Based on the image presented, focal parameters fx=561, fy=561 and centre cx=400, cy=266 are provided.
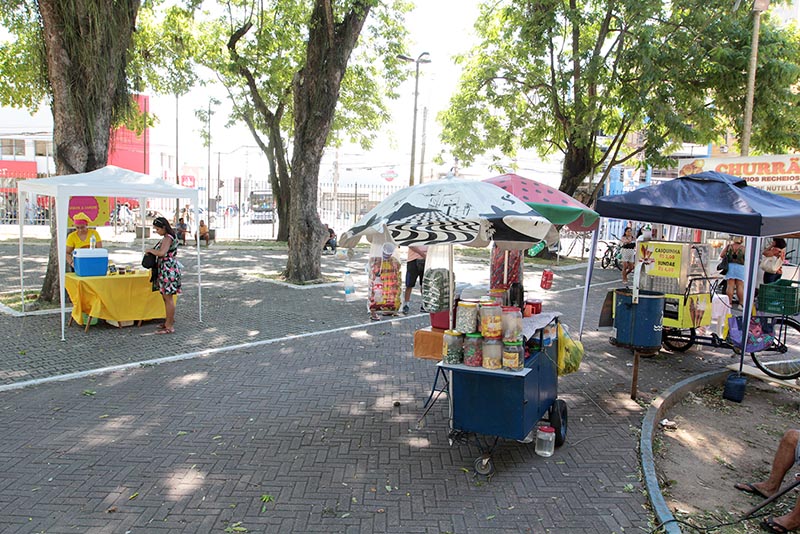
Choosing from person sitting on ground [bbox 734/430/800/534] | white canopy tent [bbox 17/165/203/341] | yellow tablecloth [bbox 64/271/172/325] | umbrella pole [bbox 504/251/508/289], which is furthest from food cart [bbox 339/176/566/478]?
yellow tablecloth [bbox 64/271/172/325]

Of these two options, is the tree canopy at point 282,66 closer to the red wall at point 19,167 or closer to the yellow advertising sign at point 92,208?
the yellow advertising sign at point 92,208

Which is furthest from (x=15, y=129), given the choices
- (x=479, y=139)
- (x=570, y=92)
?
(x=570, y=92)

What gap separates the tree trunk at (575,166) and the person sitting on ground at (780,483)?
53.8 feet

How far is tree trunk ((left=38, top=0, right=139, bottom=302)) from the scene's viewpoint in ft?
31.5

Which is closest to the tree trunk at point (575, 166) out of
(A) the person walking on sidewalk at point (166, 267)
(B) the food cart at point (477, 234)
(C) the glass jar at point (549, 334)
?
(A) the person walking on sidewalk at point (166, 267)

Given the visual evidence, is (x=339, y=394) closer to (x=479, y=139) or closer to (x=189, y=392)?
(x=189, y=392)

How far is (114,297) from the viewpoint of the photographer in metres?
8.52

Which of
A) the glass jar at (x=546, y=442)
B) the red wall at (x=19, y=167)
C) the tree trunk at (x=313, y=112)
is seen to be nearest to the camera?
the glass jar at (x=546, y=442)

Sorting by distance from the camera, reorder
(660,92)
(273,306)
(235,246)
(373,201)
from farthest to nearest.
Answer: (373,201) < (235,246) < (660,92) < (273,306)

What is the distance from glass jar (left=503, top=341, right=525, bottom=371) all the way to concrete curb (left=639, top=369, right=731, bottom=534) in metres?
1.33

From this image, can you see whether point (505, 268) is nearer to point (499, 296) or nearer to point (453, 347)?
point (499, 296)

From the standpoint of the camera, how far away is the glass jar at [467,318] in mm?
4449

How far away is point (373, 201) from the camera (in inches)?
1378

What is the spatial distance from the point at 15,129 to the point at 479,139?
122 ft
